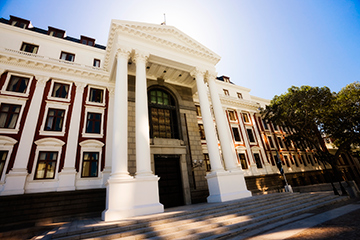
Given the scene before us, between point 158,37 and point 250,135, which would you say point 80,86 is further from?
point 250,135

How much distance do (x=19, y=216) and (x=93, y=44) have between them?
16.9 meters

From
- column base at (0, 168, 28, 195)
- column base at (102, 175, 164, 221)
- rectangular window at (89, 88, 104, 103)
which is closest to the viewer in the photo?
column base at (102, 175, 164, 221)

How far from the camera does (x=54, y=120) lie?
1367 cm

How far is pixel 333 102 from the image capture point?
2067 cm

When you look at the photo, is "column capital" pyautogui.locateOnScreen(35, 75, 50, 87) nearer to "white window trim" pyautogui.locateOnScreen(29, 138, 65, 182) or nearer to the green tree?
"white window trim" pyautogui.locateOnScreen(29, 138, 65, 182)

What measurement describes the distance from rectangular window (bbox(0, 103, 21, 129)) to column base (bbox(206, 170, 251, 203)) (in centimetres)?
1510

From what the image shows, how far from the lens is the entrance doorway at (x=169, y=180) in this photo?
13.3 m

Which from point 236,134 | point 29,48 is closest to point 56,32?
point 29,48

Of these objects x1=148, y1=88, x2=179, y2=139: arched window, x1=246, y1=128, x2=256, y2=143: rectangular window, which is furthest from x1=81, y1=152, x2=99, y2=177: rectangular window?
x1=246, y1=128, x2=256, y2=143: rectangular window

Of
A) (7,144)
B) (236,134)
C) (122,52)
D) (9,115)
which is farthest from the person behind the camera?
(236,134)

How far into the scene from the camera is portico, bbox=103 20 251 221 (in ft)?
27.1

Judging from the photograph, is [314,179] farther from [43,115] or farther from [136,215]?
[43,115]

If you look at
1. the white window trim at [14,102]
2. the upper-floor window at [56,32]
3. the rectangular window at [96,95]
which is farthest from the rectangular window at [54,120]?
the upper-floor window at [56,32]

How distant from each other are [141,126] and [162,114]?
6327mm
